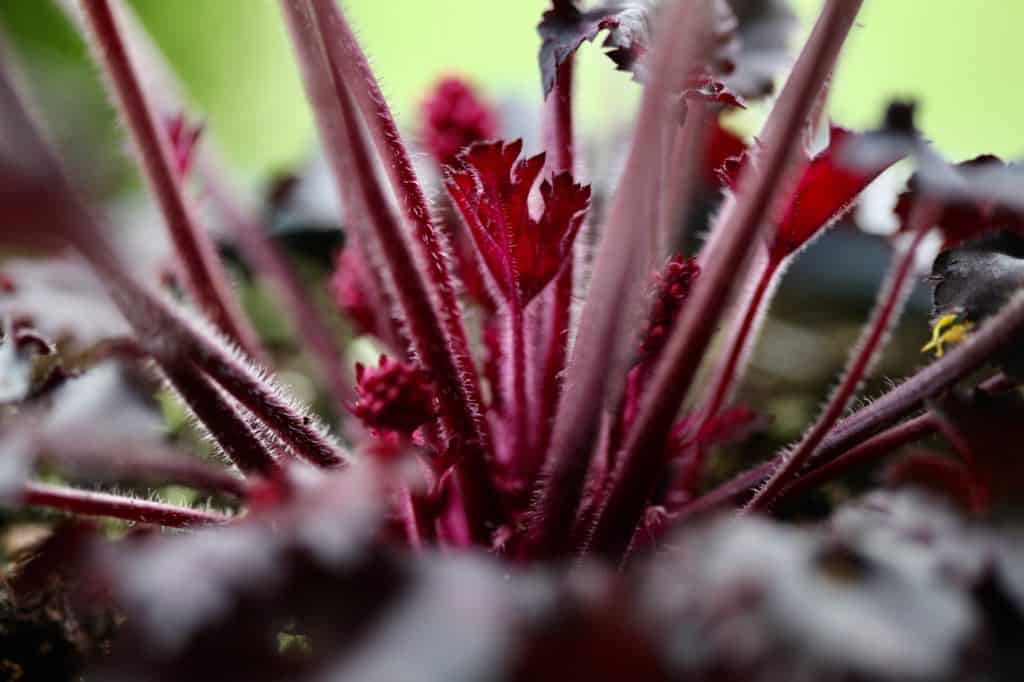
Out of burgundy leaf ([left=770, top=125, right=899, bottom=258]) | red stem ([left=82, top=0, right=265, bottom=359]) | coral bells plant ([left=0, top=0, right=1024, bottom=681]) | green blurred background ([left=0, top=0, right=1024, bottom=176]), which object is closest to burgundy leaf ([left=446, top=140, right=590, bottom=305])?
coral bells plant ([left=0, top=0, right=1024, bottom=681])

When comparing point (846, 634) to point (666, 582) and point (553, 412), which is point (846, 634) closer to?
point (666, 582)

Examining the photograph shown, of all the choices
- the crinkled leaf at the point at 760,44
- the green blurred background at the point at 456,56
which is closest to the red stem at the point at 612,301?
the crinkled leaf at the point at 760,44

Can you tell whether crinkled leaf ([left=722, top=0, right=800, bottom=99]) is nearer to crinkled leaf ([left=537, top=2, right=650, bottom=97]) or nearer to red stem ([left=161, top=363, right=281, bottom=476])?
crinkled leaf ([left=537, top=2, right=650, bottom=97])

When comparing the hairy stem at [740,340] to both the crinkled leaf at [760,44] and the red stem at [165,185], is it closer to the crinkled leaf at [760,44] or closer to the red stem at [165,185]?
Result: the crinkled leaf at [760,44]

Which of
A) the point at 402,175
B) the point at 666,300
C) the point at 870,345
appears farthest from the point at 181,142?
the point at 870,345

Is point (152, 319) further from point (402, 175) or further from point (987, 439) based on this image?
→ point (987, 439)

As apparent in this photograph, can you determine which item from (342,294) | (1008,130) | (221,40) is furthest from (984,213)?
(221,40)
